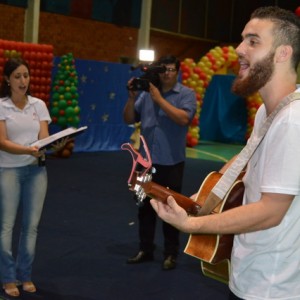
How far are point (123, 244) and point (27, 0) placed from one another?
35.8ft

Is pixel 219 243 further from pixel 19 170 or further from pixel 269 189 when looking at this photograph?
pixel 19 170

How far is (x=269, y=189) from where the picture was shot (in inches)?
63.9

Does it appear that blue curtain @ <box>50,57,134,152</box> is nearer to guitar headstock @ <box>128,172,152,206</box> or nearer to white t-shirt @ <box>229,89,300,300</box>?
guitar headstock @ <box>128,172,152,206</box>

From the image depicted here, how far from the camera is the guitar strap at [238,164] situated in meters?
1.71

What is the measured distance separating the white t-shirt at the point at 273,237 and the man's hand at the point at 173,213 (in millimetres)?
234

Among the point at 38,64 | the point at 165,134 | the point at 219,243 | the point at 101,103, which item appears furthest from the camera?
the point at 101,103

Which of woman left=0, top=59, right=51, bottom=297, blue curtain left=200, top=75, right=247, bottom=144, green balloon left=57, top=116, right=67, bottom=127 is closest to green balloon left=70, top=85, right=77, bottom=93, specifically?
green balloon left=57, top=116, right=67, bottom=127

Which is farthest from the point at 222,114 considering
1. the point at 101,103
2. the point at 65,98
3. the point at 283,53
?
the point at 283,53

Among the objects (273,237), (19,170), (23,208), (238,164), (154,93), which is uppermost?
(154,93)

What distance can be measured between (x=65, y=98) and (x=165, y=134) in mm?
6357

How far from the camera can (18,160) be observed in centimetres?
397

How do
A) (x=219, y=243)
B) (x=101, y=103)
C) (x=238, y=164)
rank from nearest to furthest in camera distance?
(x=238, y=164)
(x=219, y=243)
(x=101, y=103)

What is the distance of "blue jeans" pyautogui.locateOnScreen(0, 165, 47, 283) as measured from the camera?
3938 millimetres

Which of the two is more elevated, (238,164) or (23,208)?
(238,164)
